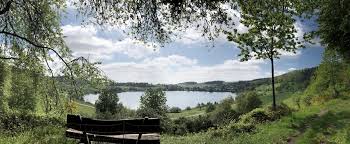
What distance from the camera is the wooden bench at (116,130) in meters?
14.5

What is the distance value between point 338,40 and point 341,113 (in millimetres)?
7197

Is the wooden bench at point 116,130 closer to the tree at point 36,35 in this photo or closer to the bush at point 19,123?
the tree at point 36,35

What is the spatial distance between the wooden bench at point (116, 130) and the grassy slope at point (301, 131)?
9.76m

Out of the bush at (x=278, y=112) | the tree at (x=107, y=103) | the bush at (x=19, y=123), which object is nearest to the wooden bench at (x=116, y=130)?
the bush at (x=19, y=123)

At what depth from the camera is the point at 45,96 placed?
58.0 feet

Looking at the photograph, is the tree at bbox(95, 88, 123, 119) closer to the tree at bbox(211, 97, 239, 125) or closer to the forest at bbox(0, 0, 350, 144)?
the tree at bbox(211, 97, 239, 125)

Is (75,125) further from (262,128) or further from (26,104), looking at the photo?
(26,104)

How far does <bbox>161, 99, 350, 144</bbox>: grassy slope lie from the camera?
24500mm

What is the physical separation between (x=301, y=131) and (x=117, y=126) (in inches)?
681

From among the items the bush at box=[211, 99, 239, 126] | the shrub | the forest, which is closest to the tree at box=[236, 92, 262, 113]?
the bush at box=[211, 99, 239, 126]

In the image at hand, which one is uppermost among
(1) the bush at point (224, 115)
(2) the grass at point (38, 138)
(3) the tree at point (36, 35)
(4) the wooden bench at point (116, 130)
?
(3) the tree at point (36, 35)

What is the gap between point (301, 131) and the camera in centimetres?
2922

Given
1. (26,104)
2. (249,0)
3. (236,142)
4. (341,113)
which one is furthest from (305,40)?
(26,104)

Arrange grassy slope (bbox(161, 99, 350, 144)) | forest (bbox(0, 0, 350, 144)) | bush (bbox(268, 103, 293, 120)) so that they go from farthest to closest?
1. bush (bbox(268, 103, 293, 120))
2. grassy slope (bbox(161, 99, 350, 144))
3. forest (bbox(0, 0, 350, 144))
